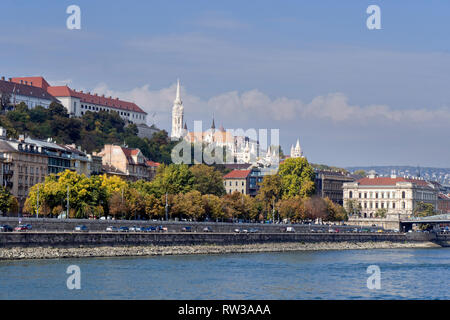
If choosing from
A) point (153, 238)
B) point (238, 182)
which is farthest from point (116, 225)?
point (238, 182)

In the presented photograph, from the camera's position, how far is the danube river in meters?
45.8

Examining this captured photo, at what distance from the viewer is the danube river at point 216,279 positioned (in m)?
45.8

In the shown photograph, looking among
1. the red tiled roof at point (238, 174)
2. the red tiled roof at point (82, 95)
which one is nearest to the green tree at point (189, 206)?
the red tiled roof at point (238, 174)

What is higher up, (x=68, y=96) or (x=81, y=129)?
(x=68, y=96)

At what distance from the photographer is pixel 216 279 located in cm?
5334

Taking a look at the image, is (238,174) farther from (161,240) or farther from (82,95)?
(161,240)

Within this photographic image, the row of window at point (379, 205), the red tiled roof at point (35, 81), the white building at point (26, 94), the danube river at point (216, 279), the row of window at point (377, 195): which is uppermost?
the red tiled roof at point (35, 81)

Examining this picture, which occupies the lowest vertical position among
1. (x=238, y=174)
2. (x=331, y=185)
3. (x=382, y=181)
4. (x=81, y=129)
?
(x=331, y=185)

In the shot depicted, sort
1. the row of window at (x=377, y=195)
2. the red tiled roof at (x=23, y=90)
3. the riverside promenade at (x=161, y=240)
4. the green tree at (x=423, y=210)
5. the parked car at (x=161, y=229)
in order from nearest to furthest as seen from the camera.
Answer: the riverside promenade at (x=161, y=240), the parked car at (x=161, y=229), the red tiled roof at (x=23, y=90), the green tree at (x=423, y=210), the row of window at (x=377, y=195)

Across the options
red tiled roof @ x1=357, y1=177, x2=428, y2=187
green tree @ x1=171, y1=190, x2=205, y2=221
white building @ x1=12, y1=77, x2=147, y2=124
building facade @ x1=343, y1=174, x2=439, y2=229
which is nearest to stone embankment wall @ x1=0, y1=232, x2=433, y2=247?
green tree @ x1=171, y1=190, x2=205, y2=221

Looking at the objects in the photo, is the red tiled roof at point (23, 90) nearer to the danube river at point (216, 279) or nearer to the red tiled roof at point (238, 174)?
the red tiled roof at point (238, 174)

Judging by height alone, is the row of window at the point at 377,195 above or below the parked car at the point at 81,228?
above
